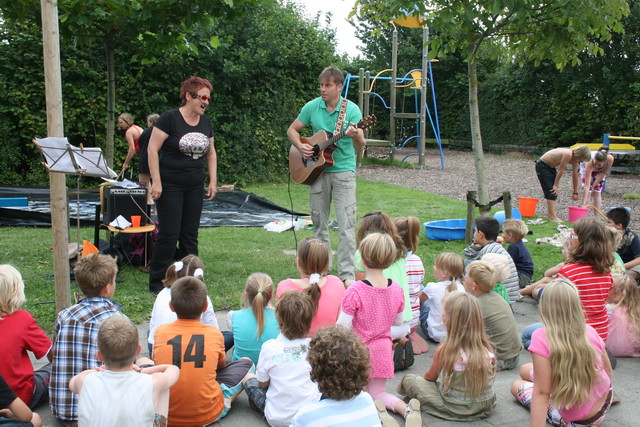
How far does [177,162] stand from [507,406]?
11.5 feet

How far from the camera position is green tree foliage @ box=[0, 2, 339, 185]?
11453 mm

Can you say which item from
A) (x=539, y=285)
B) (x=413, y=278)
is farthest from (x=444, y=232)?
(x=413, y=278)

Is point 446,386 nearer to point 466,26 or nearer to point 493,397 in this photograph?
point 493,397

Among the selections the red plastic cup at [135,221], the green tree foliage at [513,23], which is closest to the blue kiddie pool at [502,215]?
the green tree foliage at [513,23]

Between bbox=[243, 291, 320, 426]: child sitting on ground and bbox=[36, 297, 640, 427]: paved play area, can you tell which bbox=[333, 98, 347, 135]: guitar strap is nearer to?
bbox=[36, 297, 640, 427]: paved play area

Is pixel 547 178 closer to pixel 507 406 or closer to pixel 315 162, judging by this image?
pixel 315 162

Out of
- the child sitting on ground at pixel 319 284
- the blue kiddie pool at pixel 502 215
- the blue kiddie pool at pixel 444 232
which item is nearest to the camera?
the child sitting on ground at pixel 319 284

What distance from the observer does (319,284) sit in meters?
4.10

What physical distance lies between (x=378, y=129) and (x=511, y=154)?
6.46 m

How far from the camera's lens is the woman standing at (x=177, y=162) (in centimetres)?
559

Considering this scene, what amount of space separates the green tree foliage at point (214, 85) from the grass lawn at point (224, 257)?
3252mm

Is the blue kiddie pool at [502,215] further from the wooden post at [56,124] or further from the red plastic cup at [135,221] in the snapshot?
the wooden post at [56,124]

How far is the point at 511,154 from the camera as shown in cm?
2281

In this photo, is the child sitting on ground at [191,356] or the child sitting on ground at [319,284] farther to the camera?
the child sitting on ground at [319,284]
